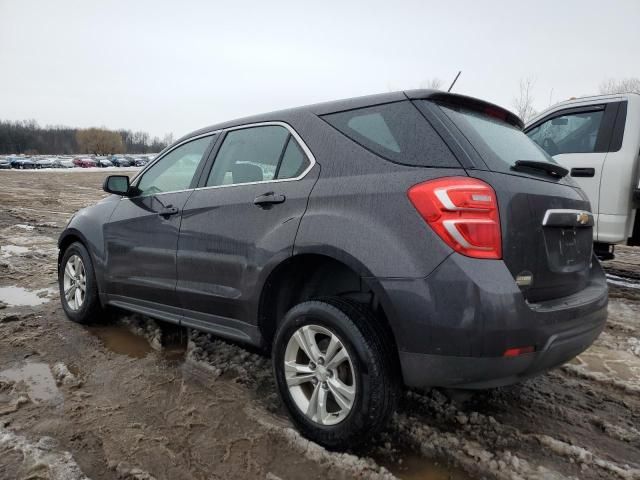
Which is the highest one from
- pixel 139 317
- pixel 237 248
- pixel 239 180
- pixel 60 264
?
pixel 239 180

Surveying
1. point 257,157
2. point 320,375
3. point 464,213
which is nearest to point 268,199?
point 257,157

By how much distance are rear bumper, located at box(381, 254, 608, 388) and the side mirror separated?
100 inches

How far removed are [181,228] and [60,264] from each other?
197 cm

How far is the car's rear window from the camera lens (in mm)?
2170

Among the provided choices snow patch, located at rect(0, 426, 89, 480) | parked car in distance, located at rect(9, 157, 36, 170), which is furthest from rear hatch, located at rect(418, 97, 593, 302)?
parked car in distance, located at rect(9, 157, 36, 170)

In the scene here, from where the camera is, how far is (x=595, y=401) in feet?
9.10

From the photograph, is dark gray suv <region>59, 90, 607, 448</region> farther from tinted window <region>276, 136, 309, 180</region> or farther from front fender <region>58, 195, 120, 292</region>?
front fender <region>58, 195, 120, 292</region>

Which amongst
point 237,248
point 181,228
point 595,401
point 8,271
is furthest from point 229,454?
point 8,271

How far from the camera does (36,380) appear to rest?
2.98 metres

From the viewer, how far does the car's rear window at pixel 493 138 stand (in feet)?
7.12

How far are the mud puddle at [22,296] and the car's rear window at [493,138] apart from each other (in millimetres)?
4381

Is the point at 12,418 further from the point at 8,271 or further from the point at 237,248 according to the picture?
the point at 8,271

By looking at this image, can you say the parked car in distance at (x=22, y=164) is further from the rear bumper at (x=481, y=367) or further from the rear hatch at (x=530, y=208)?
the rear bumper at (x=481, y=367)

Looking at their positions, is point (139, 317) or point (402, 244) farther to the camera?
point (139, 317)
